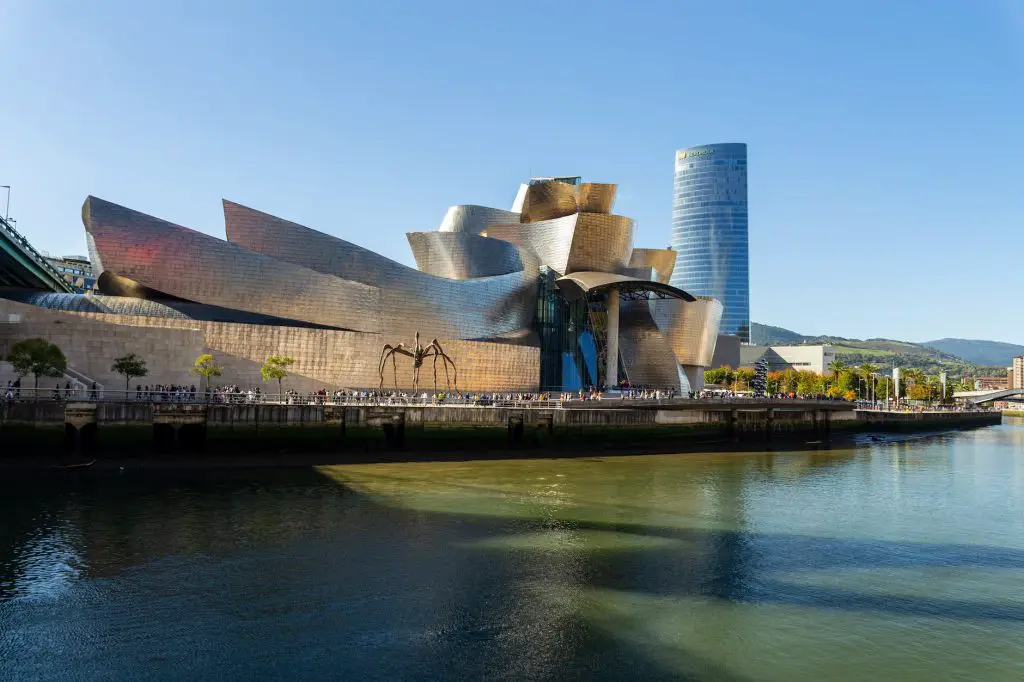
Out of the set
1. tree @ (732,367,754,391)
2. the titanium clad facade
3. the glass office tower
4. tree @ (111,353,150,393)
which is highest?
the glass office tower

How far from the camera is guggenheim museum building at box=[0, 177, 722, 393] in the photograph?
131ft

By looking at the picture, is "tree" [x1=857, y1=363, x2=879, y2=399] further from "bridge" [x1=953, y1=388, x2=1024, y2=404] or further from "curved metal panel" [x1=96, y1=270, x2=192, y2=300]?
"curved metal panel" [x1=96, y1=270, x2=192, y2=300]

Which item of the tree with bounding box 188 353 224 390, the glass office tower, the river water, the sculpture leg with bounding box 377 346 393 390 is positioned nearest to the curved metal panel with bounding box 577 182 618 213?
the sculpture leg with bounding box 377 346 393 390

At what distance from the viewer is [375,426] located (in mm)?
33875

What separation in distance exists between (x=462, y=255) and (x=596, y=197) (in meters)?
12.5

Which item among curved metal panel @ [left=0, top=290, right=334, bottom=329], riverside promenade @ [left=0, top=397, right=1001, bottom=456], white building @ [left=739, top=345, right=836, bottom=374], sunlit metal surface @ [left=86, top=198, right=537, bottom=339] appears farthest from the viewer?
white building @ [left=739, top=345, right=836, bottom=374]

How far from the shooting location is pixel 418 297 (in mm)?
50938

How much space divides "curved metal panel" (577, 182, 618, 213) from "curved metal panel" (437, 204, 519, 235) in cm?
723

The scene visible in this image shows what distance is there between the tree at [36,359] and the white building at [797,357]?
141 m

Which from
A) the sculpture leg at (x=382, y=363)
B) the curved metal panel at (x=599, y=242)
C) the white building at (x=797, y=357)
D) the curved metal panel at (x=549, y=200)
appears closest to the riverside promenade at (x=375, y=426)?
the sculpture leg at (x=382, y=363)

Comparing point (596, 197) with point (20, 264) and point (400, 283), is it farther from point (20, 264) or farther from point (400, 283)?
point (20, 264)

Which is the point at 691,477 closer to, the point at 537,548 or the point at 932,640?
the point at 537,548

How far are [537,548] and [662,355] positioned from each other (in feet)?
165

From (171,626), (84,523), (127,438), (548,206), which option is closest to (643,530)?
(171,626)
